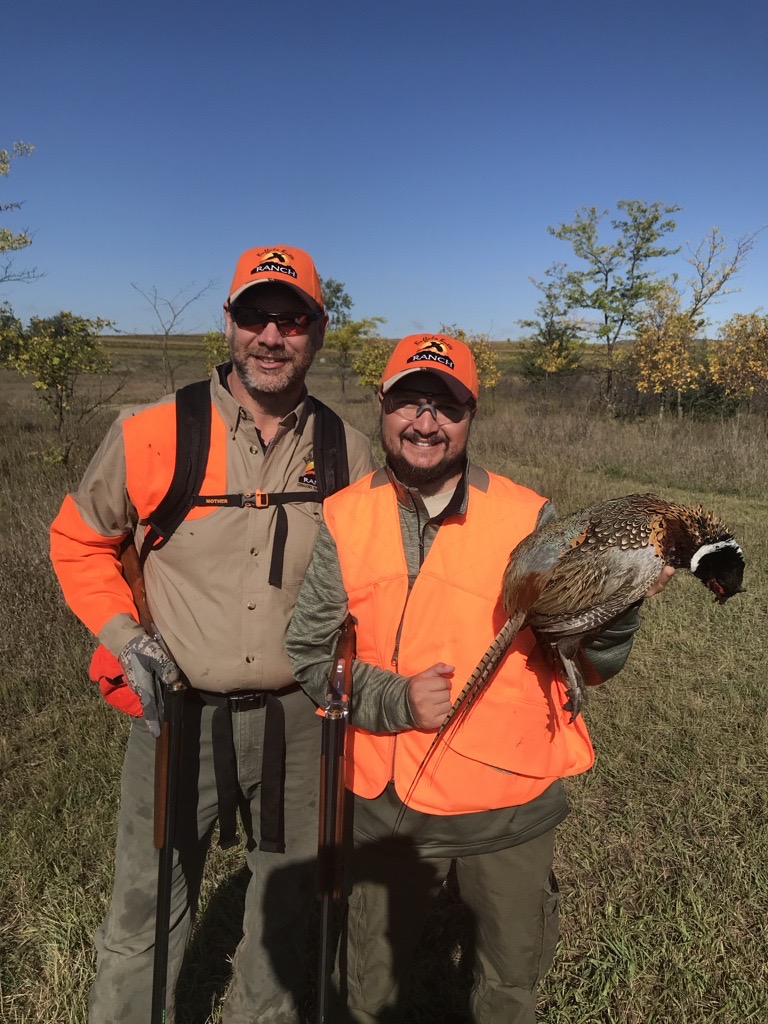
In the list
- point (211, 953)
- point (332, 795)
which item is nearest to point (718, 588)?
point (332, 795)

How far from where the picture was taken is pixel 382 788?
81.3 inches

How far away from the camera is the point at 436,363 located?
2047mm

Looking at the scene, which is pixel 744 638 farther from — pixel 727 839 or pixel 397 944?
pixel 397 944

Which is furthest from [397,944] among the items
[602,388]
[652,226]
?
[652,226]

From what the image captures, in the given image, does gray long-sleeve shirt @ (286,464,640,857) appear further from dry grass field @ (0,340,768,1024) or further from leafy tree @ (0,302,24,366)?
leafy tree @ (0,302,24,366)

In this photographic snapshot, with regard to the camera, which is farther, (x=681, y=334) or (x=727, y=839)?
(x=681, y=334)

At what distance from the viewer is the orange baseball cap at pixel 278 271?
2314 mm

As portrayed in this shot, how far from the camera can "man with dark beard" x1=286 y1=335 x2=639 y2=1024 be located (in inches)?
78.9

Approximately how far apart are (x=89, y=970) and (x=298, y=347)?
114 inches

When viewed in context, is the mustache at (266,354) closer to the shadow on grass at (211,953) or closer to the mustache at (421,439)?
the mustache at (421,439)

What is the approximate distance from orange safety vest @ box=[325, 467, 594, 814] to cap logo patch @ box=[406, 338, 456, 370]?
47 centimetres

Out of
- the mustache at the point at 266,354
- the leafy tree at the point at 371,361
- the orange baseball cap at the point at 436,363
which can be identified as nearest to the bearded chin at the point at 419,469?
the orange baseball cap at the point at 436,363

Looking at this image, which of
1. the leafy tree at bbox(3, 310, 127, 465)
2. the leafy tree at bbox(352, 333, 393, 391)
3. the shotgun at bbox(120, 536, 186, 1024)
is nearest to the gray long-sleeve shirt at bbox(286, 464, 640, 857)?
the shotgun at bbox(120, 536, 186, 1024)

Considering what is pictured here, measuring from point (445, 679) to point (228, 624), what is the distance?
2.78 ft
